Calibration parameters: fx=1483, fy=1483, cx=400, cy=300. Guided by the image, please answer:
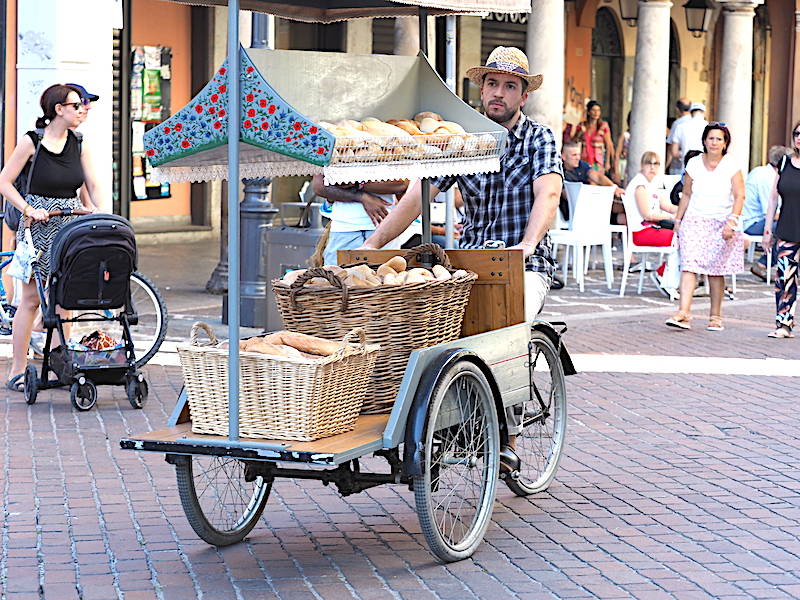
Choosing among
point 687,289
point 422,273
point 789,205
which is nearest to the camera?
point 422,273

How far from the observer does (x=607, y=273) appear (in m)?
15.7

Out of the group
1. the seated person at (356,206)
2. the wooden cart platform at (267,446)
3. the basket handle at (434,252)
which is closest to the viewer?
the wooden cart platform at (267,446)

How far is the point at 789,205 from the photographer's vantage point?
40.2 feet

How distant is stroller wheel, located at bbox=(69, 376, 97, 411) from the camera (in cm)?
831

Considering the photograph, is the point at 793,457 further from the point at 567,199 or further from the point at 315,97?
the point at 567,199

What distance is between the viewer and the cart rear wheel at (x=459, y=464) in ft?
17.2

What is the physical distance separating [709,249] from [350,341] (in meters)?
7.95

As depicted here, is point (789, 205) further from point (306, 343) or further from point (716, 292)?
point (306, 343)

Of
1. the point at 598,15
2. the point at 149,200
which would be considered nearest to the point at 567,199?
the point at 149,200

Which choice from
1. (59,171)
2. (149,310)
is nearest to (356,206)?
(149,310)

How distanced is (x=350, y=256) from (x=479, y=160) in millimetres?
707

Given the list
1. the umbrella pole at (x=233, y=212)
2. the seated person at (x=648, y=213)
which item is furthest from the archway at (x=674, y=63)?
the umbrella pole at (x=233, y=212)

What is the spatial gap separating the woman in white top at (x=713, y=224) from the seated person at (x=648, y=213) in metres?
2.26

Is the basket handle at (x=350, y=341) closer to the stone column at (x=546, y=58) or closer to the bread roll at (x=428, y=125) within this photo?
the bread roll at (x=428, y=125)
